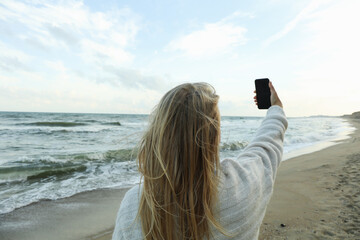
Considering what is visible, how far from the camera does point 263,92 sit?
1681mm

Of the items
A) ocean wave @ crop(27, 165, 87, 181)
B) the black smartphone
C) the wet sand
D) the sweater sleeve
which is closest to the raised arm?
the sweater sleeve

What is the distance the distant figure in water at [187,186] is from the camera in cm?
99

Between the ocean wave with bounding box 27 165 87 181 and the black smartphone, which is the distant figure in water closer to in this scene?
the black smartphone

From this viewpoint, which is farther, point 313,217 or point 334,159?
point 334,159

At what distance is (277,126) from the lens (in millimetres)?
A: 1397

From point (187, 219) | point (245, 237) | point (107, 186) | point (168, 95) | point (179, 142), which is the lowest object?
point (107, 186)

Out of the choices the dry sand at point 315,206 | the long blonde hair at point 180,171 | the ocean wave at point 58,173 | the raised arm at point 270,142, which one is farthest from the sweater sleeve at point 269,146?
the ocean wave at point 58,173

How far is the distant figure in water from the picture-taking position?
99 cm

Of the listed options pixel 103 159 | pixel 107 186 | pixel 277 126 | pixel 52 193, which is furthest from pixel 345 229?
pixel 103 159

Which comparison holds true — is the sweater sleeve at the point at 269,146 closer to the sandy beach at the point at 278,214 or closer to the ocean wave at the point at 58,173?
the sandy beach at the point at 278,214

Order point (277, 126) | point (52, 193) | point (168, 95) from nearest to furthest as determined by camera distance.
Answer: point (168, 95), point (277, 126), point (52, 193)

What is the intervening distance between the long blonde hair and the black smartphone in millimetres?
730

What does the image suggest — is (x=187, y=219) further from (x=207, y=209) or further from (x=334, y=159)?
(x=334, y=159)

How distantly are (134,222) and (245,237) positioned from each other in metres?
0.48
